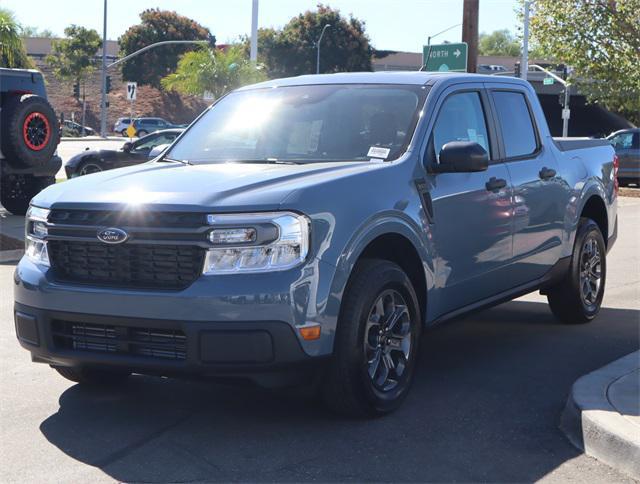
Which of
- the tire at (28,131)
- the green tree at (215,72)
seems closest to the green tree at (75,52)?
the green tree at (215,72)

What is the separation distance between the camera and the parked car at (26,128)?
13.7m

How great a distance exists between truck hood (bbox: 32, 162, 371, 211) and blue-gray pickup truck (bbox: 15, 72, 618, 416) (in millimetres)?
13

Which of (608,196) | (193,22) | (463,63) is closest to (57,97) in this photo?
(193,22)

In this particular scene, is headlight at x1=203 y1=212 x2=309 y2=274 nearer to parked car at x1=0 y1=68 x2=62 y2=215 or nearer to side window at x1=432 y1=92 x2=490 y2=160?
side window at x1=432 y1=92 x2=490 y2=160

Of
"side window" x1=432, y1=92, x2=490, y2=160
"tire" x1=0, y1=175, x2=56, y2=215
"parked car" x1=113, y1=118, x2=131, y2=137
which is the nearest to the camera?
"side window" x1=432, y1=92, x2=490, y2=160

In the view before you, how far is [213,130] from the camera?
6.36m

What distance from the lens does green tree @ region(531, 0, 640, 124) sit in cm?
2753

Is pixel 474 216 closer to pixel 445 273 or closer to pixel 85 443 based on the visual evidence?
pixel 445 273

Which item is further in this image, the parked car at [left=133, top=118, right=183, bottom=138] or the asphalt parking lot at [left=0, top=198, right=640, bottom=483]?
the parked car at [left=133, top=118, right=183, bottom=138]

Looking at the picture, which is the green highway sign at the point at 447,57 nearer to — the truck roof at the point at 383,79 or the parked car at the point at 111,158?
the parked car at the point at 111,158

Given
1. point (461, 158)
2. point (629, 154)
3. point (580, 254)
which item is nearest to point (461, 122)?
point (461, 158)

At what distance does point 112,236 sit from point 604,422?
8.18ft

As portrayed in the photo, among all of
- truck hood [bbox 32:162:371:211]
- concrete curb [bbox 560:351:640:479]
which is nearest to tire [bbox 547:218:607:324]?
concrete curb [bbox 560:351:640:479]

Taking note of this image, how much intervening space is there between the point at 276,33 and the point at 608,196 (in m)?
80.0
